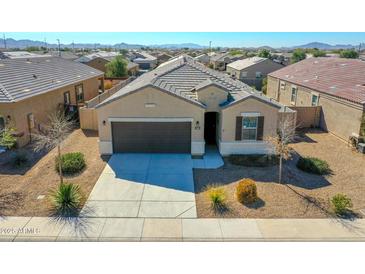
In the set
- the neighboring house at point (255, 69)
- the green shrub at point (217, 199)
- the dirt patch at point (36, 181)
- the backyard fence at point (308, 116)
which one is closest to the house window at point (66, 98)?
the dirt patch at point (36, 181)

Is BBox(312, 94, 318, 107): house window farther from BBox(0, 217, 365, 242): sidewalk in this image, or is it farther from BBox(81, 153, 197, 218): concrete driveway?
BBox(0, 217, 365, 242): sidewalk

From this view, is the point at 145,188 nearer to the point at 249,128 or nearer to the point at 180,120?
the point at 180,120

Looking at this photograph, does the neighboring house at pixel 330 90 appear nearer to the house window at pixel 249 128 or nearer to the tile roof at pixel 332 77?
the tile roof at pixel 332 77

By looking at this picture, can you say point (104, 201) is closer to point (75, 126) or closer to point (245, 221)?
point (245, 221)

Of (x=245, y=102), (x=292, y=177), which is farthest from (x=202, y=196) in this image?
(x=245, y=102)

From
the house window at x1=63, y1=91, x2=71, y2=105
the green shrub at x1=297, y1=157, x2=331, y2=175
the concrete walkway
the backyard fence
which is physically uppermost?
the house window at x1=63, y1=91, x2=71, y2=105

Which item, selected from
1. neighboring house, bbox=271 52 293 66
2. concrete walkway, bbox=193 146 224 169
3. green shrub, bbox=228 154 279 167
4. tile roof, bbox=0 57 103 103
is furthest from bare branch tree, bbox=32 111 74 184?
neighboring house, bbox=271 52 293 66

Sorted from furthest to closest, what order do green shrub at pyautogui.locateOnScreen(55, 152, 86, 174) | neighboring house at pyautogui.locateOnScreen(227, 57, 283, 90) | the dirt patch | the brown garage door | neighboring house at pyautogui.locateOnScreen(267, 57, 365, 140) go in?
neighboring house at pyautogui.locateOnScreen(227, 57, 283, 90), neighboring house at pyautogui.locateOnScreen(267, 57, 365, 140), the brown garage door, green shrub at pyautogui.locateOnScreen(55, 152, 86, 174), the dirt patch
